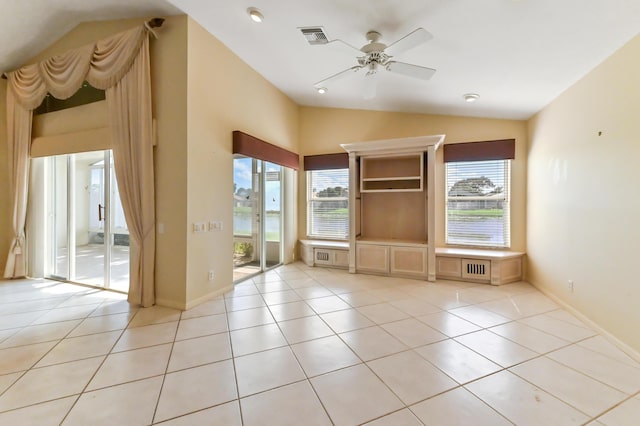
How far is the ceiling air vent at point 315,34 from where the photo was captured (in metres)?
2.30

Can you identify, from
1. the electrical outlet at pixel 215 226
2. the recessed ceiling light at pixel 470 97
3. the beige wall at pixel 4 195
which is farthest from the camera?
the beige wall at pixel 4 195

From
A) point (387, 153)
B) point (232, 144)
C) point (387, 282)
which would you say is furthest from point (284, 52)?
point (387, 282)

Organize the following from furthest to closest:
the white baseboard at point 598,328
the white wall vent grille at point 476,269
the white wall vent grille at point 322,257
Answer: the white wall vent grille at point 322,257 → the white wall vent grille at point 476,269 → the white baseboard at point 598,328

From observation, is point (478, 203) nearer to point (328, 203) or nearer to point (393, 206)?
point (393, 206)

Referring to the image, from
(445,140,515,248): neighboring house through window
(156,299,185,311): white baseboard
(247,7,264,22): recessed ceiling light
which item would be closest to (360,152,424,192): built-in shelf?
(445,140,515,248): neighboring house through window

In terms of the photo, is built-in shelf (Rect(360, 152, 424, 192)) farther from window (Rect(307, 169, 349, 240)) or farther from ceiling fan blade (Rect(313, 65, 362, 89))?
ceiling fan blade (Rect(313, 65, 362, 89))

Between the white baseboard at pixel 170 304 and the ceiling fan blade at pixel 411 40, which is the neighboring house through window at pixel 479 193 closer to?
the ceiling fan blade at pixel 411 40

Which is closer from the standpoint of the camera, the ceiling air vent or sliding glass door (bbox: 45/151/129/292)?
the ceiling air vent

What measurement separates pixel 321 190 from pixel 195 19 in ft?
11.5

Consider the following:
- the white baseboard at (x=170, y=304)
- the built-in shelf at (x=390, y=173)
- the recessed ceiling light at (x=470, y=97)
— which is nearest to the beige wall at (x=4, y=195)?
the white baseboard at (x=170, y=304)

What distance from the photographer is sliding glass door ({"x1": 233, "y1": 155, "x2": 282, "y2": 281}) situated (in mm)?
4695

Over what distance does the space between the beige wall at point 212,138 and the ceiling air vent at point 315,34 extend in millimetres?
1673

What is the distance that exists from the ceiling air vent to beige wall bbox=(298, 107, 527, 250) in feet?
9.87

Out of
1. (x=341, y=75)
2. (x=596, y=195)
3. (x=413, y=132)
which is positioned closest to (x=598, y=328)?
(x=596, y=195)
